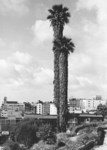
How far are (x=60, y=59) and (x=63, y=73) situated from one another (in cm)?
218

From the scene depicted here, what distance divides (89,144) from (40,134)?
1319cm

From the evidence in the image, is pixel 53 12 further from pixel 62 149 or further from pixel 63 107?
pixel 62 149

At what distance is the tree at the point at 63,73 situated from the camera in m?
37.4

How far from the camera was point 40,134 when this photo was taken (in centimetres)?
3572

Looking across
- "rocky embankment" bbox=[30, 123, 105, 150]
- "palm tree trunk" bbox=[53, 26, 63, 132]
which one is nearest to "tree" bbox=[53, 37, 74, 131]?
"palm tree trunk" bbox=[53, 26, 63, 132]

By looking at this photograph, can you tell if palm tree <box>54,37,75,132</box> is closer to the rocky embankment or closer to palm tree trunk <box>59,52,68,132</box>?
palm tree trunk <box>59,52,68,132</box>

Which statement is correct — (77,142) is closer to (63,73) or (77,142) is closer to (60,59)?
(63,73)

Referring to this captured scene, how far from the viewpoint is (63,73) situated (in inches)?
1540

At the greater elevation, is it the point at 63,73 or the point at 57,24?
the point at 57,24

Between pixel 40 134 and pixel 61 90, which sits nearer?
pixel 40 134

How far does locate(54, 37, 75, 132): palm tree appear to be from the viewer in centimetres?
3738

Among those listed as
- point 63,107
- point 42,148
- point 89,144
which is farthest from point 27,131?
point 89,144

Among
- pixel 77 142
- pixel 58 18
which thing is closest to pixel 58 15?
pixel 58 18

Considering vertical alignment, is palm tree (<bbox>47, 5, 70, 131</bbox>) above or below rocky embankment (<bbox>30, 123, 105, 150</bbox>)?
above
